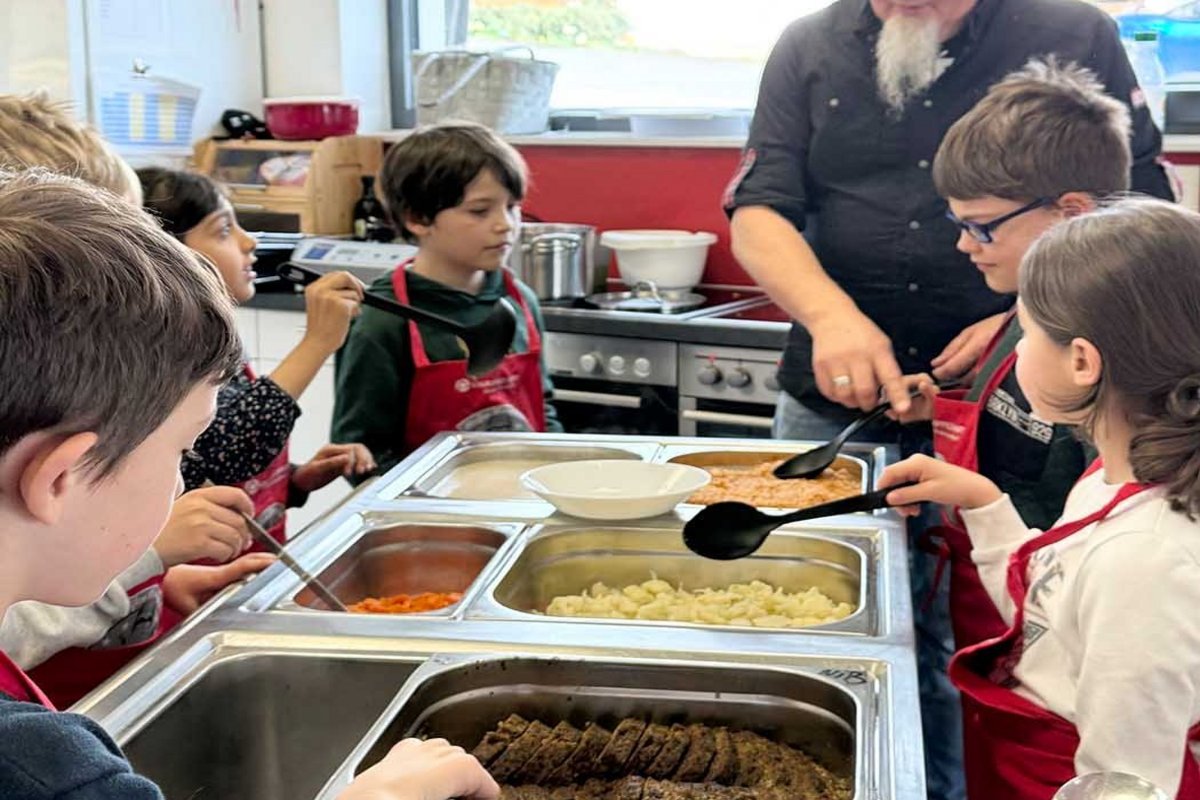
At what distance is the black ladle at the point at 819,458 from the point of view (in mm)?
1822

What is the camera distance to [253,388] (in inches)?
77.3

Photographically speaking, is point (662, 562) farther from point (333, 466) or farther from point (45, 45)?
point (45, 45)

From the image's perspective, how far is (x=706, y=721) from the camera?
1.16 metres

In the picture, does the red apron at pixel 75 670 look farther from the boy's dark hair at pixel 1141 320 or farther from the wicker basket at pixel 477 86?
the wicker basket at pixel 477 86

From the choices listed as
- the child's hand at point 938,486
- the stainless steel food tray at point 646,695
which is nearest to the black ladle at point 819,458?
the child's hand at point 938,486

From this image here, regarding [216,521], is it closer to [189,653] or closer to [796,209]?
[189,653]

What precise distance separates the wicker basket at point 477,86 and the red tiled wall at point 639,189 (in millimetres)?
132

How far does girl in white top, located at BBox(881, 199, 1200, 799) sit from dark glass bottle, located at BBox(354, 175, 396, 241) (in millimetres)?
2668

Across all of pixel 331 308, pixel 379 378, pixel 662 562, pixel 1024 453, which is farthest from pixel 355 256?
pixel 1024 453

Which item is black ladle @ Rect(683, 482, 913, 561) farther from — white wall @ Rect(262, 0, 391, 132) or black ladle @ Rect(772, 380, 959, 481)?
white wall @ Rect(262, 0, 391, 132)

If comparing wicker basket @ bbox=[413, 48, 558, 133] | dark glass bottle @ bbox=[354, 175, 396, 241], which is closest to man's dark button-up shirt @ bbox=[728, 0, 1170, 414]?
wicker basket @ bbox=[413, 48, 558, 133]

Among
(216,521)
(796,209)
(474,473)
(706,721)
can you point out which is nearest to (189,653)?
(216,521)

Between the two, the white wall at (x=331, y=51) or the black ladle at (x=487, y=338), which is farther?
the white wall at (x=331, y=51)

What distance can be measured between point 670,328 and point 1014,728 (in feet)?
5.56
